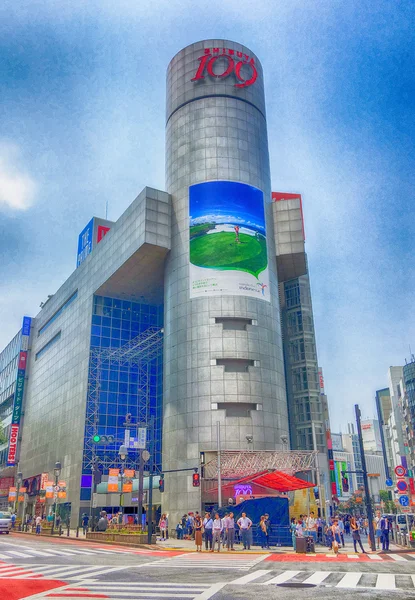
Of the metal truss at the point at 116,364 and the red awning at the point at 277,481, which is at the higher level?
the metal truss at the point at 116,364

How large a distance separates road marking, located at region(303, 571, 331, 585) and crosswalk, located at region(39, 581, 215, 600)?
10.1 feet

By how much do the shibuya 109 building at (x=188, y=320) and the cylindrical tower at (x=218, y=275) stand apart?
0.50ft

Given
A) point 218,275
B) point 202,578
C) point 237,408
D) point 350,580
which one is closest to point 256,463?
point 237,408

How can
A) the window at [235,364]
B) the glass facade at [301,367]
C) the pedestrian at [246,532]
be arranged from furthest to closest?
1. the glass facade at [301,367]
2. the window at [235,364]
3. the pedestrian at [246,532]

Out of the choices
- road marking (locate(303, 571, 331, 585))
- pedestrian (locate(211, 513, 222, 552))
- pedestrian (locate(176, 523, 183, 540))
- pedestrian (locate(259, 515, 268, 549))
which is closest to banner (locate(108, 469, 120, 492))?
pedestrian (locate(176, 523, 183, 540))

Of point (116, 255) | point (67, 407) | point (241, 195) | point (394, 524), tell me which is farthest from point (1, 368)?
point (394, 524)

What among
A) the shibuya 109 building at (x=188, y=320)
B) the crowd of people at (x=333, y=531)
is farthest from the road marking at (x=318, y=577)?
the shibuya 109 building at (x=188, y=320)

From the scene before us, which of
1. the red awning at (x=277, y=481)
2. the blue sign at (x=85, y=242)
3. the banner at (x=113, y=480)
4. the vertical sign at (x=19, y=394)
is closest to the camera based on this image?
the red awning at (x=277, y=481)

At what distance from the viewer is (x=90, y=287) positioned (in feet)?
249

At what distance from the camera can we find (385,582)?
15.8 meters

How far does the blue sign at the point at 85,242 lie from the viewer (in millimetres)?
86375

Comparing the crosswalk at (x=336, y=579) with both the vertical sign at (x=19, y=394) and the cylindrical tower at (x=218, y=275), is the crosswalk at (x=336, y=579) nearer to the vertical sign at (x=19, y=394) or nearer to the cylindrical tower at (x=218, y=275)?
the cylindrical tower at (x=218, y=275)

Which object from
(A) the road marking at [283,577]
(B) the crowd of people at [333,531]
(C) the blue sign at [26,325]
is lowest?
(A) the road marking at [283,577]

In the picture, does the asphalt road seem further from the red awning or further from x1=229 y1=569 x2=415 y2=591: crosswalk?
the red awning
